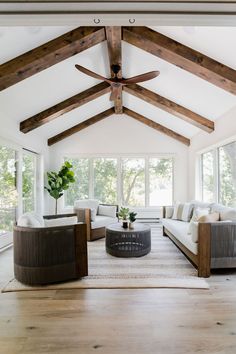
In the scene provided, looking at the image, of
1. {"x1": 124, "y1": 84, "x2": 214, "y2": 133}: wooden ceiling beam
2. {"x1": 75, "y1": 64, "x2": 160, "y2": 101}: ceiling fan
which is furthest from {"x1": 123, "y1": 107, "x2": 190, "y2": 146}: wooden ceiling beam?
{"x1": 75, "y1": 64, "x2": 160, "y2": 101}: ceiling fan

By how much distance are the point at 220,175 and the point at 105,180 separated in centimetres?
357

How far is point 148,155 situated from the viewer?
296 inches

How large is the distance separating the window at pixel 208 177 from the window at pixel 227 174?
16.8 inches

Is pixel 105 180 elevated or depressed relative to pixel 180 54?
depressed

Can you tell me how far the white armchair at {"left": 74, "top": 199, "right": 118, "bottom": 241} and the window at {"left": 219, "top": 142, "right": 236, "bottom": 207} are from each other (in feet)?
8.58

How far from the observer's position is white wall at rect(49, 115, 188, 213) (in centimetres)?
748

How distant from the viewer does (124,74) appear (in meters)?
5.15

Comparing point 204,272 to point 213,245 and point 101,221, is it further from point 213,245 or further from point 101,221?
point 101,221

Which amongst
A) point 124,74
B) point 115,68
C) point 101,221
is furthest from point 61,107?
point 101,221

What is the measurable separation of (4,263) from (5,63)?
318cm

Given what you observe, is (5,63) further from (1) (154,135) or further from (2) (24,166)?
(1) (154,135)

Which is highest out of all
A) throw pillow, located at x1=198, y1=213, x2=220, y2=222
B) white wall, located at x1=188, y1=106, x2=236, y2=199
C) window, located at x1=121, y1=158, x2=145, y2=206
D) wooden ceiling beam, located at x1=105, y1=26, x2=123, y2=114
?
wooden ceiling beam, located at x1=105, y1=26, x2=123, y2=114

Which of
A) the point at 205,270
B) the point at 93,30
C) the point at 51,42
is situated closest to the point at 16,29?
the point at 51,42

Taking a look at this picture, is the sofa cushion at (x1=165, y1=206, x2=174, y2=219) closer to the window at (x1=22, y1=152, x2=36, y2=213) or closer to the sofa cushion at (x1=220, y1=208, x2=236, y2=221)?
the sofa cushion at (x1=220, y1=208, x2=236, y2=221)
